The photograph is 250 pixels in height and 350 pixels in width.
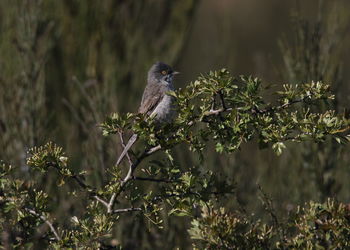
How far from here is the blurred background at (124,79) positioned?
15.3ft

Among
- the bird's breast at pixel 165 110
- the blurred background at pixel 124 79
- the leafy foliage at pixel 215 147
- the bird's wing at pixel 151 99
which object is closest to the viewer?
the leafy foliage at pixel 215 147

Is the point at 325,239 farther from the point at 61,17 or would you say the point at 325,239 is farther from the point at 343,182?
the point at 61,17

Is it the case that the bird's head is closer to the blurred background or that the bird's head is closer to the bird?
the bird

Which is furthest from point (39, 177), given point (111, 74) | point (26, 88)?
point (111, 74)

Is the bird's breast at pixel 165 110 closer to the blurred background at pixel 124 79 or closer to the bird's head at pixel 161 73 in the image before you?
the blurred background at pixel 124 79

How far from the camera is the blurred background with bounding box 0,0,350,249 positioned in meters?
4.66

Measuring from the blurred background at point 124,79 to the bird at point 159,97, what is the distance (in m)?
0.29

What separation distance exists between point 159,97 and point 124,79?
1319 mm

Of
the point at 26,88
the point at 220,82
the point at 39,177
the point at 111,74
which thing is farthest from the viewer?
the point at 111,74

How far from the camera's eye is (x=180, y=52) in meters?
6.56

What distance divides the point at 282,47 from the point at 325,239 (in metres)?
2.15

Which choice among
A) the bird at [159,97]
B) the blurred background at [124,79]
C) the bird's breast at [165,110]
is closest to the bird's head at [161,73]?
the bird at [159,97]

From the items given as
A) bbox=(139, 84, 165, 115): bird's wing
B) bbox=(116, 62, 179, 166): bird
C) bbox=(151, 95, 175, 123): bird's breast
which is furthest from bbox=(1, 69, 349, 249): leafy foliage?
bbox=(139, 84, 165, 115): bird's wing

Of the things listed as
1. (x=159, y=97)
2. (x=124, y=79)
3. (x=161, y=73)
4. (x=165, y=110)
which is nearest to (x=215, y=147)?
(x=165, y=110)
